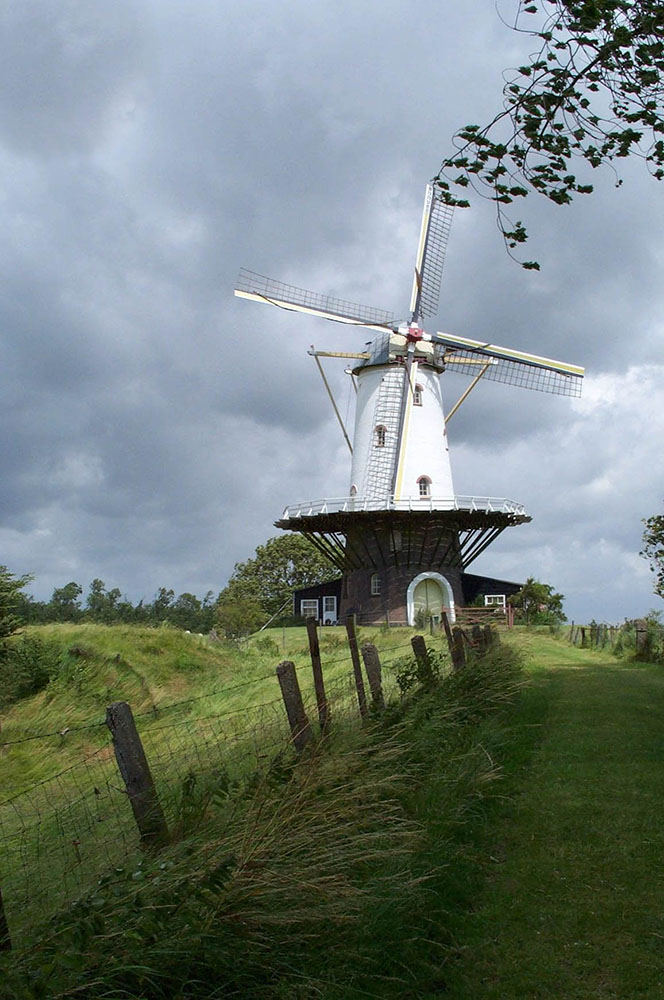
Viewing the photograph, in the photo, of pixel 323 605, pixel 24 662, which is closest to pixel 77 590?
pixel 323 605

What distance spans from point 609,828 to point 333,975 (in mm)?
3494

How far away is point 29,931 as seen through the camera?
4.05 metres

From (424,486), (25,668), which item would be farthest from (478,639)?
(424,486)

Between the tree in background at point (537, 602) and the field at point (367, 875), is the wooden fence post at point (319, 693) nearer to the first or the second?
the field at point (367, 875)

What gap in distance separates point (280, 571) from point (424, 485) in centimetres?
2846

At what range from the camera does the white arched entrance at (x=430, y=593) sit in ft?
127

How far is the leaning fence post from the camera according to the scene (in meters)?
4.86

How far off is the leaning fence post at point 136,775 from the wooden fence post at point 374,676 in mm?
3469

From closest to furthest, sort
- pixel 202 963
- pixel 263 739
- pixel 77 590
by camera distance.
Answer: pixel 202 963, pixel 263 739, pixel 77 590

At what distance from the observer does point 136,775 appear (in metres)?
4.89

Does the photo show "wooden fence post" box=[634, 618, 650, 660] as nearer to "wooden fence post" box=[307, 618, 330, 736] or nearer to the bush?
the bush

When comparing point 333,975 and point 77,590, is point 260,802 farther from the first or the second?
point 77,590

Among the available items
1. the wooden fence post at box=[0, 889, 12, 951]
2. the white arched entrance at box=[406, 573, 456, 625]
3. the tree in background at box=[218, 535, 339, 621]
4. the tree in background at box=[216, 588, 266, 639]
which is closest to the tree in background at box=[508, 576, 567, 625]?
the white arched entrance at box=[406, 573, 456, 625]

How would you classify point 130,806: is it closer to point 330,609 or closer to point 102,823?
point 102,823
